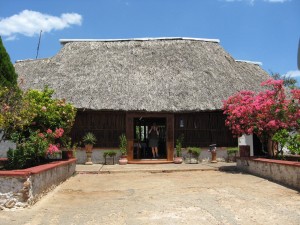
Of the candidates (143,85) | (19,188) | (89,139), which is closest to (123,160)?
(89,139)

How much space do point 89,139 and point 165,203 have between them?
8.82m

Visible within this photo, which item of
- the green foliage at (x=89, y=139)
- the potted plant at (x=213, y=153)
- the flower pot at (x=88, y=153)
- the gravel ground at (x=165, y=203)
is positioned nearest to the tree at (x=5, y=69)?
the green foliage at (x=89, y=139)

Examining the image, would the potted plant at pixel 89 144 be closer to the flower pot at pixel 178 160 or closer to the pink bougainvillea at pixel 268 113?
the flower pot at pixel 178 160

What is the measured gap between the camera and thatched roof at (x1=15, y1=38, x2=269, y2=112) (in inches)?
621

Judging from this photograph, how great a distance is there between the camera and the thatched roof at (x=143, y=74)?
1577 centimetres

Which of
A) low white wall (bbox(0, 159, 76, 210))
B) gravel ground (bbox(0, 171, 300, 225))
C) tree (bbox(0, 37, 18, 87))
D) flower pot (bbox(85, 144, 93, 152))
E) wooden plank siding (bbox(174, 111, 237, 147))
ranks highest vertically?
tree (bbox(0, 37, 18, 87))

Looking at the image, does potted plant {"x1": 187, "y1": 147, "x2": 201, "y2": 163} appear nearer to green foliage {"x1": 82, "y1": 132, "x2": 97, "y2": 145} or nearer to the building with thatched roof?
the building with thatched roof

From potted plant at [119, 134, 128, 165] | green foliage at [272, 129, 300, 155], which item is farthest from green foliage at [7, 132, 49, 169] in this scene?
green foliage at [272, 129, 300, 155]

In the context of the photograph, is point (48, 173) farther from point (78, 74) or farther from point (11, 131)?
point (78, 74)

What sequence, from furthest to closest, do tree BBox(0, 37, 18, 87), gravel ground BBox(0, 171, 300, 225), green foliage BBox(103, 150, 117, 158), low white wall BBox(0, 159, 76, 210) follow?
green foliage BBox(103, 150, 117, 158)
tree BBox(0, 37, 18, 87)
low white wall BBox(0, 159, 76, 210)
gravel ground BBox(0, 171, 300, 225)

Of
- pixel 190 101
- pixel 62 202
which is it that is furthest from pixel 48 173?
pixel 190 101

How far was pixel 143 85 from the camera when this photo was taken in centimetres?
1645

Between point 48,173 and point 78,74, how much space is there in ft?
29.9

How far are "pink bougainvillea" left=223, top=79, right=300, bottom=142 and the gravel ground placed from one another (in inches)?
73.3
